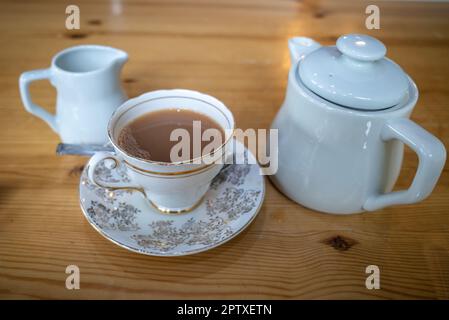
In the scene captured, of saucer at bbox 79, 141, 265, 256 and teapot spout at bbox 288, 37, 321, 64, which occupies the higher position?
teapot spout at bbox 288, 37, 321, 64

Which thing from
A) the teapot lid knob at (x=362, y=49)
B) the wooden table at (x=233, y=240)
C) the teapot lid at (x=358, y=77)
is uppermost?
the teapot lid knob at (x=362, y=49)

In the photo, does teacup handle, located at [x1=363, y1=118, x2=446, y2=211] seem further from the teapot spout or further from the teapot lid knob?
the teapot spout

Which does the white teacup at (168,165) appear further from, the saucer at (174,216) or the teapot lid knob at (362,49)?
the teapot lid knob at (362,49)

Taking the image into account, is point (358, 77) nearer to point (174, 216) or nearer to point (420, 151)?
point (420, 151)

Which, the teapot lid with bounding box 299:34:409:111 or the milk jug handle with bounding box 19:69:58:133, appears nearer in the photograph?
the teapot lid with bounding box 299:34:409:111

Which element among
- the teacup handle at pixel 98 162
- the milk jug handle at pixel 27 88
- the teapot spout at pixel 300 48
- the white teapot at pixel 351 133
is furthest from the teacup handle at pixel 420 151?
the milk jug handle at pixel 27 88

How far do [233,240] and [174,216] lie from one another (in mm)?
108

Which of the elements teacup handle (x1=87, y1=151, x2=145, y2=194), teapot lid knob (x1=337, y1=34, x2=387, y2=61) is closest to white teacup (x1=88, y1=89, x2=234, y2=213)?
teacup handle (x1=87, y1=151, x2=145, y2=194)

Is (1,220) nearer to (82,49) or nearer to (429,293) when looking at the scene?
(82,49)

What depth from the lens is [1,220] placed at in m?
0.65

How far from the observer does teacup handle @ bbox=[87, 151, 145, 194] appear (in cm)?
61

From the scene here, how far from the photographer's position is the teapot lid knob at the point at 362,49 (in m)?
0.57

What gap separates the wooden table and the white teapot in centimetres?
7
